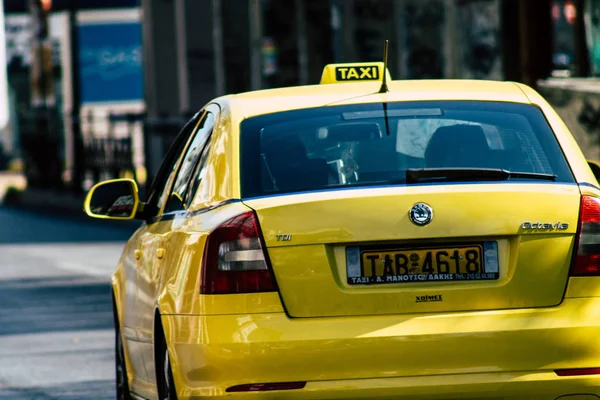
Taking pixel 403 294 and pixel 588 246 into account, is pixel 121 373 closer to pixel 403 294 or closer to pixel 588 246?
pixel 403 294

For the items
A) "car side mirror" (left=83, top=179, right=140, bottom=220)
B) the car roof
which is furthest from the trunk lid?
"car side mirror" (left=83, top=179, right=140, bottom=220)

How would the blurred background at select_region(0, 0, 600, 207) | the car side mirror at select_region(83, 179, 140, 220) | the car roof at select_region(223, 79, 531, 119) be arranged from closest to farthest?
1. the car roof at select_region(223, 79, 531, 119)
2. the car side mirror at select_region(83, 179, 140, 220)
3. the blurred background at select_region(0, 0, 600, 207)

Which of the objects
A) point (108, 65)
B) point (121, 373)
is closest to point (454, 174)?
point (121, 373)

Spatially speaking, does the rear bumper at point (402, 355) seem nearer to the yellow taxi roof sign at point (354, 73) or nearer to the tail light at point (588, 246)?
the tail light at point (588, 246)

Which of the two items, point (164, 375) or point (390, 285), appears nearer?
point (390, 285)

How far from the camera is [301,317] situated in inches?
216

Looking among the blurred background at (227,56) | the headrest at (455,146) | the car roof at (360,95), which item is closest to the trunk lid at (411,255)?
the headrest at (455,146)

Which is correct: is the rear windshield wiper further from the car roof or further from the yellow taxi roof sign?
the yellow taxi roof sign

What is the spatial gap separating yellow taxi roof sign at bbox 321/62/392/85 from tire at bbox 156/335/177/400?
1.43 metres

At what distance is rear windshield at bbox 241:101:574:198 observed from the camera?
5867 mm

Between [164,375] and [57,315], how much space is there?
752 centimetres

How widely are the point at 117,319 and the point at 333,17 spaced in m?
19.7

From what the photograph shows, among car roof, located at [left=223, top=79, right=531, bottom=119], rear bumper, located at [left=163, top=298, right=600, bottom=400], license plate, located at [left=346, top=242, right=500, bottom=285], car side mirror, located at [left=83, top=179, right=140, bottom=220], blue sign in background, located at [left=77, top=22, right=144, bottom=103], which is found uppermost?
car roof, located at [left=223, top=79, right=531, bottom=119]

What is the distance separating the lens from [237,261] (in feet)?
18.2
